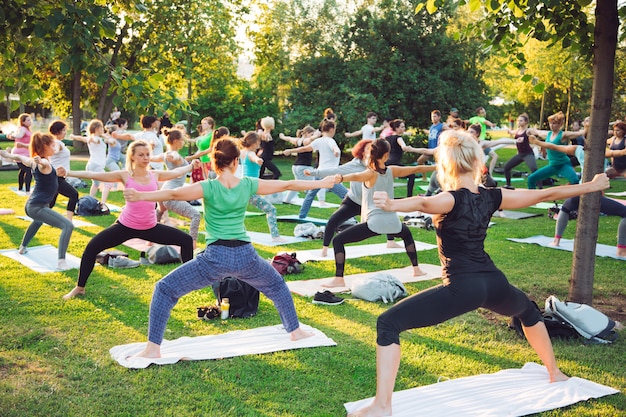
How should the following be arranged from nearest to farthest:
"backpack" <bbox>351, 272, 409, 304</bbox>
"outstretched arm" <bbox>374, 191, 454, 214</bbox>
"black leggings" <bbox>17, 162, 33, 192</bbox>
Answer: "outstretched arm" <bbox>374, 191, 454, 214</bbox>
"backpack" <bbox>351, 272, 409, 304</bbox>
"black leggings" <bbox>17, 162, 33, 192</bbox>

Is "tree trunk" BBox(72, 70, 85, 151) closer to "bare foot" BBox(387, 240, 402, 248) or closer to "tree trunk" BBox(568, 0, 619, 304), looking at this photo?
"bare foot" BBox(387, 240, 402, 248)

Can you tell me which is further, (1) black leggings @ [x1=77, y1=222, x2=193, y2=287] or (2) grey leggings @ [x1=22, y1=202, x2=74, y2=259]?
(2) grey leggings @ [x1=22, y1=202, x2=74, y2=259]

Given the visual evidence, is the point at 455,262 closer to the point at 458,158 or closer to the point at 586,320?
the point at 458,158

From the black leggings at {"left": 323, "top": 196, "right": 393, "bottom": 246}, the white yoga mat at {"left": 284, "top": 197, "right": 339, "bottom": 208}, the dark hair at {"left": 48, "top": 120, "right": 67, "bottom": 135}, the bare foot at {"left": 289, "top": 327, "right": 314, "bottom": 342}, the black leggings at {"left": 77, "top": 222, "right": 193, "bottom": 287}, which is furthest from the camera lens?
the white yoga mat at {"left": 284, "top": 197, "right": 339, "bottom": 208}

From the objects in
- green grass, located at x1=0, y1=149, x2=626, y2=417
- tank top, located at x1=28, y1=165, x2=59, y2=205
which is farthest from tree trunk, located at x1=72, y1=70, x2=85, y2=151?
green grass, located at x1=0, y1=149, x2=626, y2=417

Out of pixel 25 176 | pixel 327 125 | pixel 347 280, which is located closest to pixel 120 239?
pixel 347 280

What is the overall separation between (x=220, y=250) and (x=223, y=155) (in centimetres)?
80

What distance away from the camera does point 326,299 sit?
705 cm

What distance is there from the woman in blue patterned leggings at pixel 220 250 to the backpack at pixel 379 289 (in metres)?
2.05

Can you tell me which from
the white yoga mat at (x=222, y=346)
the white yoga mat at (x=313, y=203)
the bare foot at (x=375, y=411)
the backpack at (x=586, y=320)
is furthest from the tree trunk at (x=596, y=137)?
the white yoga mat at (x=313, y=203)

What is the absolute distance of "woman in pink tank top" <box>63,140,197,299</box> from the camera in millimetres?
6914

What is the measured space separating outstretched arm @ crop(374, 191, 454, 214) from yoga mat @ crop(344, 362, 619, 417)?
1.38 metres

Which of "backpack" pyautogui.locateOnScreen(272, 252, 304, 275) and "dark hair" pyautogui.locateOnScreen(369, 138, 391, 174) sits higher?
"dark hair" pyautogui.locateOnScreen(369, 138, 391, 174)

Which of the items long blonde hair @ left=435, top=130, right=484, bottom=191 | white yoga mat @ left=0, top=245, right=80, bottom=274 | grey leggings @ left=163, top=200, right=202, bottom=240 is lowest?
white yoga mat @ left=0, top=245, right=80, bottom=274
